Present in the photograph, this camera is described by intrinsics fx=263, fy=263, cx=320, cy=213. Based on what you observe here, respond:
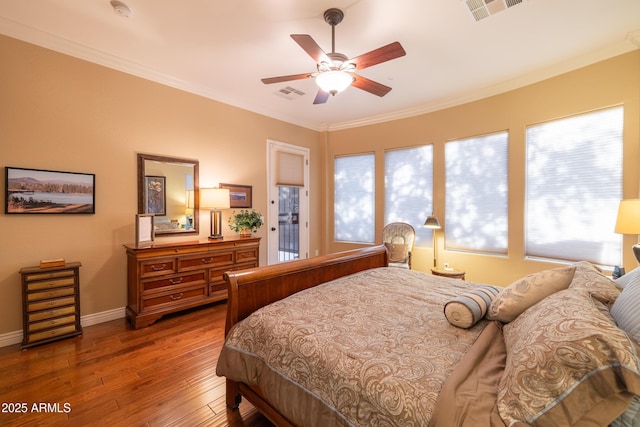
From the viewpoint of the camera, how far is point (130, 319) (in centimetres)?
297

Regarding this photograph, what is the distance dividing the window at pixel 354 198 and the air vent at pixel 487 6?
2.79m

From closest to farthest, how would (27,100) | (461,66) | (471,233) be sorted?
(27,100) < (461,66) < (471,233)

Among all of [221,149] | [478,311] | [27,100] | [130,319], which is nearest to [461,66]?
[478,311]

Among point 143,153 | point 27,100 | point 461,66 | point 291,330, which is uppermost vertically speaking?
point 461,66

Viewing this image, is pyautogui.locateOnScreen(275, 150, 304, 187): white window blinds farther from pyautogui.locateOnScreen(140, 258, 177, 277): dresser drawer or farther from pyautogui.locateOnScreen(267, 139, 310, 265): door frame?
pyautogui.locateOnScreen(140, 258, 177, 277): dresser drawer

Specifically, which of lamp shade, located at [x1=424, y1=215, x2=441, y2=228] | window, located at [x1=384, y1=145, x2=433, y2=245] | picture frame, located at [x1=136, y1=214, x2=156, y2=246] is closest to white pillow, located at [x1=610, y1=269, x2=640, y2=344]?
lamp shade, located at [x1=424, y1=215, x2=441, y2=228]

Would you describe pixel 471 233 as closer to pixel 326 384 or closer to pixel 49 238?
pixel 326 384

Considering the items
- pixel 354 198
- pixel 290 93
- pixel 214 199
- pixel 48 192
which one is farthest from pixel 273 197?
A: pixel 48 192

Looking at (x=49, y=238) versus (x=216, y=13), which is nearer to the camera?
(x=216, y=13)

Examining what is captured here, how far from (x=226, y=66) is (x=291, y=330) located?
3162mm

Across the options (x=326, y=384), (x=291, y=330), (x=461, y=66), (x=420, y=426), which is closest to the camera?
(x=420, y=426)

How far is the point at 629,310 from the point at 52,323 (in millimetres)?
4102

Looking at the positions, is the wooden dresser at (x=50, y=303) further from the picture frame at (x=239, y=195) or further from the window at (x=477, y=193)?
the window at (x=477, y=193)

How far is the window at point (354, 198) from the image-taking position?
16.5 ft
